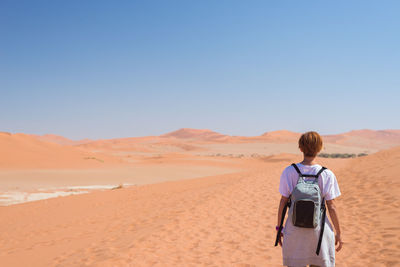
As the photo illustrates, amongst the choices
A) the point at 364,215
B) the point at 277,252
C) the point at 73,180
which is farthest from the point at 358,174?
the point at 73,180

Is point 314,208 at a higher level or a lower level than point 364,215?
higher

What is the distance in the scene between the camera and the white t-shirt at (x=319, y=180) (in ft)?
8.52

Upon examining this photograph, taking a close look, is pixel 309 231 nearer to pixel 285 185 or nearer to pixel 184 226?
pixel 285 185

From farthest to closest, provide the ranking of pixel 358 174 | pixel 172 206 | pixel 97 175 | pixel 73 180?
pixel 97 175
pixel 73 180
pixel 358 174
pixel 172 206

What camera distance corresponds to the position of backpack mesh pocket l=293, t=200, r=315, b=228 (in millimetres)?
2490

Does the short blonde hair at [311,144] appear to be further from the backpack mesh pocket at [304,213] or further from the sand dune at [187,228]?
the sand dune at [187,228]

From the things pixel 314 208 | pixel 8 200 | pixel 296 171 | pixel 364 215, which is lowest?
pixel 8 200

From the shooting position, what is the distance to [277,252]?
582 centimetres

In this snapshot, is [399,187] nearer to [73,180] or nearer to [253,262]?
[253,262]

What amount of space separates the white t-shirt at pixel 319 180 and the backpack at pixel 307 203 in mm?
41

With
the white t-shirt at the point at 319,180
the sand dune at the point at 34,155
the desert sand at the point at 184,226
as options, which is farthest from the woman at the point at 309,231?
the sand dune at the point at 34,155

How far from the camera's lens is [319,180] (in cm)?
260

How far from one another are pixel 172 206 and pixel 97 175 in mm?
14238

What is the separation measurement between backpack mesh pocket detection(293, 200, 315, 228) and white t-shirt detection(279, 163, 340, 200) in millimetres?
174
